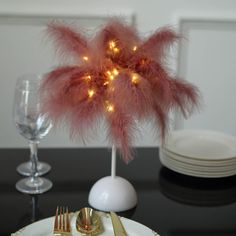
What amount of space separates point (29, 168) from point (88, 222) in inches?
12.9

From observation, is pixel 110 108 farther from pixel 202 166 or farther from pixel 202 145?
pixel 202 145

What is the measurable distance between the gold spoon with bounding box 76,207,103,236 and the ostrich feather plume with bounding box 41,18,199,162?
0.13m

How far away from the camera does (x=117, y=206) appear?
1.02 meters

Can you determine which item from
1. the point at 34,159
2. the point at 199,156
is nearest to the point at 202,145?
the point at 199,156

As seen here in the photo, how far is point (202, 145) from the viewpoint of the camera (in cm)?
132

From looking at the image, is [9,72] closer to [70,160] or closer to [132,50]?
[70,160]

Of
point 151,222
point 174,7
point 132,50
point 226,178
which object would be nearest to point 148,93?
point 132,50

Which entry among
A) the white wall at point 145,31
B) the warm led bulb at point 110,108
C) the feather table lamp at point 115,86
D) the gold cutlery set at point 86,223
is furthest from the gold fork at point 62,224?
the white wall at point 145,31

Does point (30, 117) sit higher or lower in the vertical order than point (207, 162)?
higher

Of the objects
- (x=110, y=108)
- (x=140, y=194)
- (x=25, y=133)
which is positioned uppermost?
(x=110, y=108)

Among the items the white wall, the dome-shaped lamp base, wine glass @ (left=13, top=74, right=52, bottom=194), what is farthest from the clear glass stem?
the white wall

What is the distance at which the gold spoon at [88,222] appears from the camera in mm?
902

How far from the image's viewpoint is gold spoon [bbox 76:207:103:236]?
2.96ft

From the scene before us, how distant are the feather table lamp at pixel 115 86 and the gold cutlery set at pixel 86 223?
9 cm
